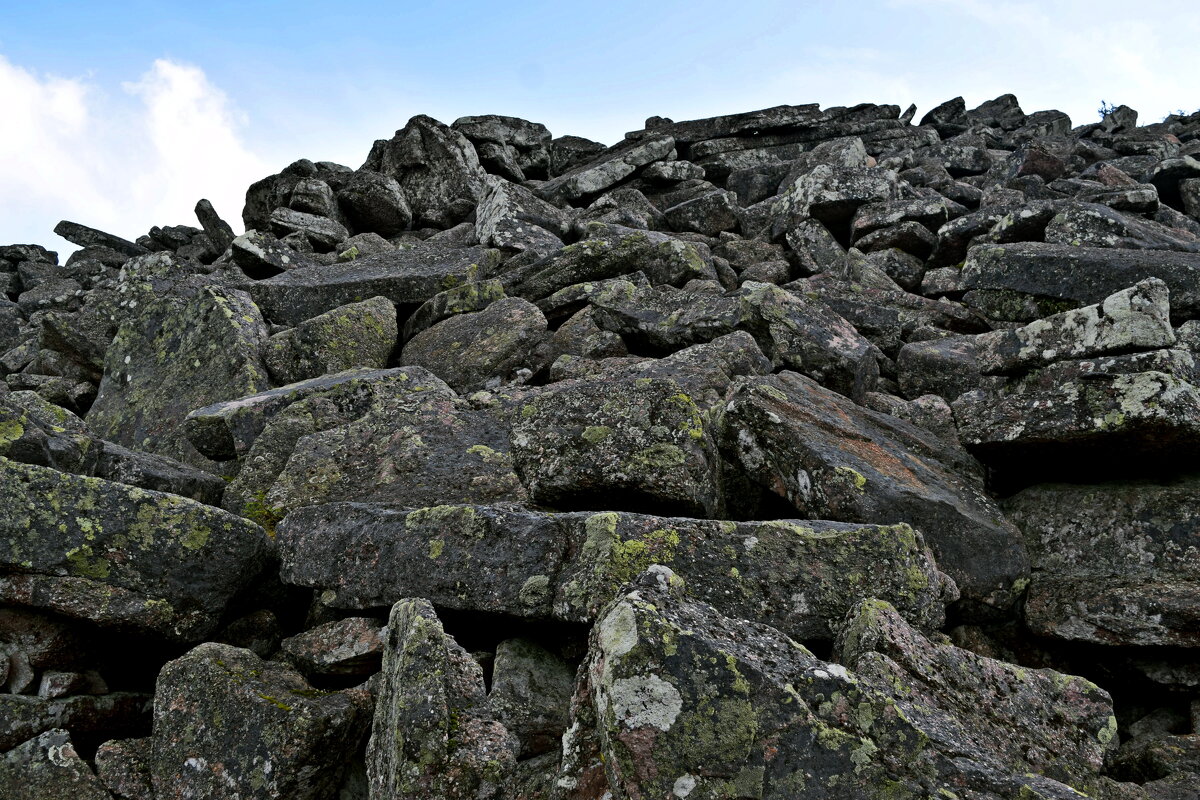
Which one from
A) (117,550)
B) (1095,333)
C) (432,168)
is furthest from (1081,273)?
(432,168)

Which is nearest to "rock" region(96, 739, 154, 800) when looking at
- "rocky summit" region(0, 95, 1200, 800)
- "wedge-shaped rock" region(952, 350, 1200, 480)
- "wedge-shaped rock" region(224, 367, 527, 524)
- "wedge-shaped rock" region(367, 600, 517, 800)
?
"rocky summit" region(0, 95, 1200, 800)

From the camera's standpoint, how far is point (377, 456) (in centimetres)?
755

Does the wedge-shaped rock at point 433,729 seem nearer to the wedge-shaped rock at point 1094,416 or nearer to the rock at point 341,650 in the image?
the rock at point 341,650

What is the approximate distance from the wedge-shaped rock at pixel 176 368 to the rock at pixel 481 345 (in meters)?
2.07

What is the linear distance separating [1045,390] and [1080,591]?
1.66 m

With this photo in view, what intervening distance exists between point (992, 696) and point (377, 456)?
5254 millimetres

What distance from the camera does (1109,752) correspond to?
4.99m

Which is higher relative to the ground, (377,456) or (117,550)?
(377,456)

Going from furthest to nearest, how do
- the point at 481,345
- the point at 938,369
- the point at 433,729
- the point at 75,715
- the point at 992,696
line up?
1. the point at 481,345
2. the point at 938,369
3. the point at 75,715
4. the point at 992,696
5. the point at 433,729

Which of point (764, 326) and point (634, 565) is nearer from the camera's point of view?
point (634, 565)

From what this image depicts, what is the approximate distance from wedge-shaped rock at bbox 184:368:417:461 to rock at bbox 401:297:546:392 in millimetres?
1366

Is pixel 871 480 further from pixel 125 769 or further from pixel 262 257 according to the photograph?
pixel 262 257

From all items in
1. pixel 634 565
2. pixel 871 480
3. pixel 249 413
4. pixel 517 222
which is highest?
pixel 517 222

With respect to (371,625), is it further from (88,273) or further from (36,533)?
(88,273)
